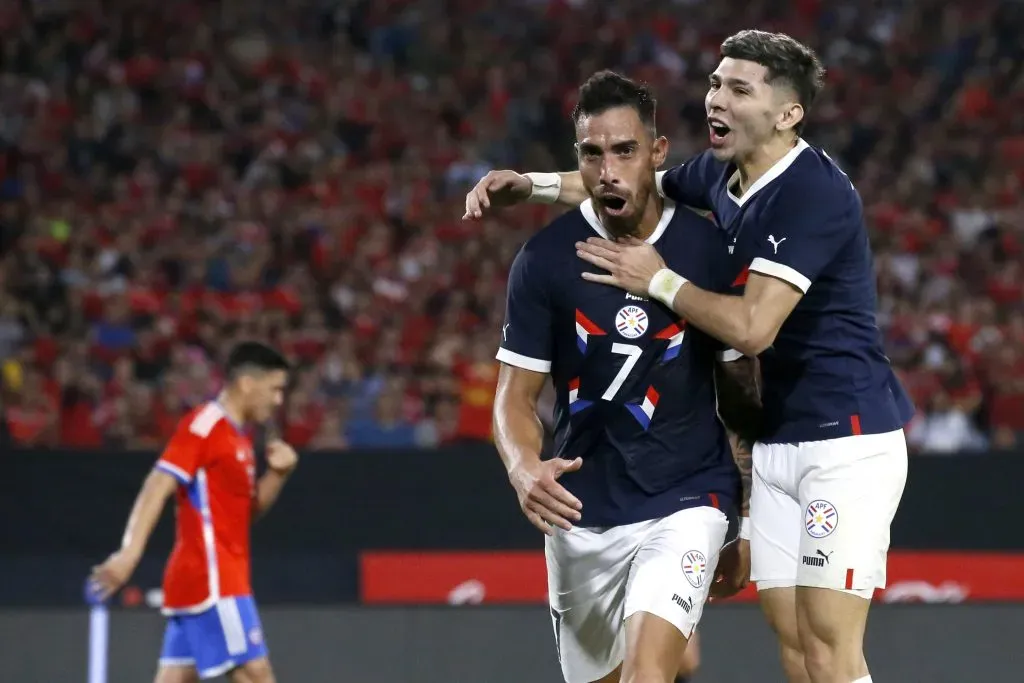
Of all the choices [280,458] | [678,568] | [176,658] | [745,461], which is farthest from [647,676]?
[280,458]

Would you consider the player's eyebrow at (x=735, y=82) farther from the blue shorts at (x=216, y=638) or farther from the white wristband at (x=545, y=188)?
the blue shorts at (x=216, y=638)

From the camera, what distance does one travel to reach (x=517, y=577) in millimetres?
9602

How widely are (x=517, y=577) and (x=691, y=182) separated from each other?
→ 494cm

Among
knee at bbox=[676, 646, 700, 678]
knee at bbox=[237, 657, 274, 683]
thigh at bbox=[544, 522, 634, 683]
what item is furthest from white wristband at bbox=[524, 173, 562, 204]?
knee at bbox=[237, 657, 274, 683]

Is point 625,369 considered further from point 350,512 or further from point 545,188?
point 350,512

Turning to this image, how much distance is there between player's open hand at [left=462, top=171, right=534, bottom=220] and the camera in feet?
16.0

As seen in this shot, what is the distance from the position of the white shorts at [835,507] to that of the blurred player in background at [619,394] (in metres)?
0.20

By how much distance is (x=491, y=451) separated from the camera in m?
9.83

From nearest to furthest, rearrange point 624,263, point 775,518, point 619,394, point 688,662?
point 624,263 → point 619,394 → point 775,518 → point 688,662

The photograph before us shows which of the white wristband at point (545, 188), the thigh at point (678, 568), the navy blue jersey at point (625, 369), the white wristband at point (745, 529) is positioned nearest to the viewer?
the thigh at point (678, 568)

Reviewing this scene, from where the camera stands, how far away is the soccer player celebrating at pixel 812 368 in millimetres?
4672

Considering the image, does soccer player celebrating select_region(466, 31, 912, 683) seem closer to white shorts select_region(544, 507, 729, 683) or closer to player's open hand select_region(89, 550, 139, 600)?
white shorts select_region(544, 507, 729, 683)

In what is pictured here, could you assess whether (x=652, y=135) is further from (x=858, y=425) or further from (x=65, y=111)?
(x=65, y=111)

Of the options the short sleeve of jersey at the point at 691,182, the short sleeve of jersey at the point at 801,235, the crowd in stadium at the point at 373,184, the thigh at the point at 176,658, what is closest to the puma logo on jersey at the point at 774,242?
the short sleeve of jersey at the point at 801,235
